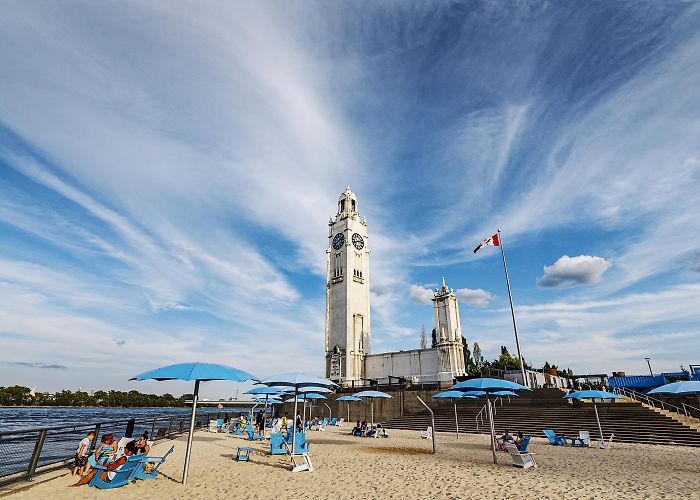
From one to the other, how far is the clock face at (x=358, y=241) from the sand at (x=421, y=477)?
4357 centimetres

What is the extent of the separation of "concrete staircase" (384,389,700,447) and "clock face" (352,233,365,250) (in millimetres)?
29918

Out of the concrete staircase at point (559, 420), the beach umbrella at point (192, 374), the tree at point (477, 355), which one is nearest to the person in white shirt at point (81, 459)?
the beach umbrella at point (192, 374)

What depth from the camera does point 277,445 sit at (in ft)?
49.6

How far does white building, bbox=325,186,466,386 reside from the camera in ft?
152

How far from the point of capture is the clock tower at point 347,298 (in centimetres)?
5241

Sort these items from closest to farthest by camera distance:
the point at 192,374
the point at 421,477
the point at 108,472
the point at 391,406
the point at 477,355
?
the point at 108,472 → the point at 192,374 → the point at 421,477 → the point at 391,406 → the point at 477,355

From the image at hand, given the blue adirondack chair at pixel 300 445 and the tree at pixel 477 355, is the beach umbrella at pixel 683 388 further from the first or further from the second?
the tree at pixel 477 355

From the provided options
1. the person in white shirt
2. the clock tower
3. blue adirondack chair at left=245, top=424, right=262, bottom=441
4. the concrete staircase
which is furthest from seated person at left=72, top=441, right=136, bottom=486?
the clock tower

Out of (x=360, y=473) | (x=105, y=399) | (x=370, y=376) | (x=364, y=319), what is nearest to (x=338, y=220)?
(x=364, y=319)

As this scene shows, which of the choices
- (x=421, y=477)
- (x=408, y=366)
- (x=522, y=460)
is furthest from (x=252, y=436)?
(x=408, y=366)

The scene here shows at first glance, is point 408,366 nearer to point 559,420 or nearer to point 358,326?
point 358,326

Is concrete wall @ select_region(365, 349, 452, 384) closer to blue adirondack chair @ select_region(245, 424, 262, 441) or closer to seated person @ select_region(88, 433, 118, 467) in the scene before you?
blue adirondack chair @ select_region(245, 424, 262, 441)

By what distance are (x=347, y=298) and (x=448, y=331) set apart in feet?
49.2

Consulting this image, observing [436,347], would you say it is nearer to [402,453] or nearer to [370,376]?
[370,376]
